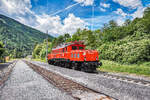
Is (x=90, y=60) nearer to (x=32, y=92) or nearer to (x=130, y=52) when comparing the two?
(x=32, y=92)

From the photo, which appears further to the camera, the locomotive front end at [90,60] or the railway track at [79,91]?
the locomotive front end at [90,60]

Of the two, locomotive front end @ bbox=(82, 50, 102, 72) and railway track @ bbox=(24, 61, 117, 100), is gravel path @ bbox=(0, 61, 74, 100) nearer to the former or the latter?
railway track @ bbox=(24, 61, 117, 100)

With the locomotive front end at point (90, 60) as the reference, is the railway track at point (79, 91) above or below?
below

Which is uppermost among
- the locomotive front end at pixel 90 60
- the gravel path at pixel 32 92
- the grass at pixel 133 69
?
the locomotive front end at pixel 90 60

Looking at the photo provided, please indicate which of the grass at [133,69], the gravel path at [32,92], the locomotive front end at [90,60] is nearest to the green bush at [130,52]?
the grass at [133,69]

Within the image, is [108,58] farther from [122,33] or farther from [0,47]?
[0,47]

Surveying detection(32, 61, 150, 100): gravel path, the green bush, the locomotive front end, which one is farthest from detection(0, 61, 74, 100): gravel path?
the green bush

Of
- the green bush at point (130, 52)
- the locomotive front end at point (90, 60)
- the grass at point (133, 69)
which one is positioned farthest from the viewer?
the green bush at point (130, 52)

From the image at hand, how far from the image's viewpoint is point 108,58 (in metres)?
22.1

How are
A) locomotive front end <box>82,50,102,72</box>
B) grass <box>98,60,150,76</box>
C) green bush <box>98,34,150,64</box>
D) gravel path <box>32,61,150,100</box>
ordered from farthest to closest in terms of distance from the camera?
1. green bush <box>98,34,150,64</box>
2. locomotive front end <box>82,50,102,72</box>
3. grass <box>98,60,150,76</box>
4. gravel path <box>32,61,150,100</box>

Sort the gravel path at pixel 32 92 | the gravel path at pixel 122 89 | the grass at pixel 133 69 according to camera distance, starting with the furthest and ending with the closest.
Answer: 1. the grass at pixel 133 69
2. the gravel path at pixel 122 89
3. the gravel path at pixel 32 92

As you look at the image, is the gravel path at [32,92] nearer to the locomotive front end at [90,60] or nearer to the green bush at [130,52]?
the locomotive front end at [90,60]

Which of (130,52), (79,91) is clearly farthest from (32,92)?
(130,52)

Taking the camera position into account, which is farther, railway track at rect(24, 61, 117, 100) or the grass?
the grass
